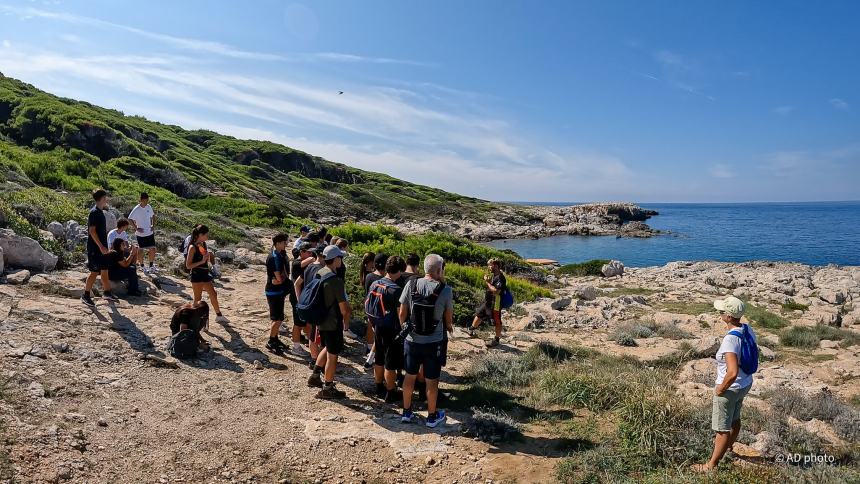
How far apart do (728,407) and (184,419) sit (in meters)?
5.85

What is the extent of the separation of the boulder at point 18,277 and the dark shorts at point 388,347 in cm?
683

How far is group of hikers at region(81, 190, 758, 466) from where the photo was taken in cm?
464

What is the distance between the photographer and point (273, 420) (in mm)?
5770

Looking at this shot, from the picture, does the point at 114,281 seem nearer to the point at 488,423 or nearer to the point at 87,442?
the point at 87,442

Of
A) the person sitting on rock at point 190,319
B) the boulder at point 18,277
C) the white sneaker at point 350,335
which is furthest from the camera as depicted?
the white sneaker at point 350,335

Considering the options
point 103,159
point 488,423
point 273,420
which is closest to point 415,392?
point 488,423

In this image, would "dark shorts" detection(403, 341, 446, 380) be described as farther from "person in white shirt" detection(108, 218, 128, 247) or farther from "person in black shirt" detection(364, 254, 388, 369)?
"person in white shirt" detection(108, 218, 128, 247)

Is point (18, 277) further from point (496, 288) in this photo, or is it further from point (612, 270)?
point (612, 270)

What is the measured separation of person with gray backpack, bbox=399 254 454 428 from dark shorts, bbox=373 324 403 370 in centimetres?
55

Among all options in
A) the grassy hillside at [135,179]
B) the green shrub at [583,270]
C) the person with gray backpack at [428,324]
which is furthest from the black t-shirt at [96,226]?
the green shrub at [583,270]

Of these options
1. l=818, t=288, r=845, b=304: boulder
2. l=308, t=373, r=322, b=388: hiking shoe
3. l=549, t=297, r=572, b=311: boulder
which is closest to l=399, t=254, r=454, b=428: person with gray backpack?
l=308, t=373, r=322, b=388: hiking shoe

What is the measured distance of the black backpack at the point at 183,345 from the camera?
23.2ft

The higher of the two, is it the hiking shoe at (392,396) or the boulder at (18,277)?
the boulder at (18,277)

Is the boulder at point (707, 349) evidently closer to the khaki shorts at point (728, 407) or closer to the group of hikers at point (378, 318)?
the group of hikers at point (378, 318)
